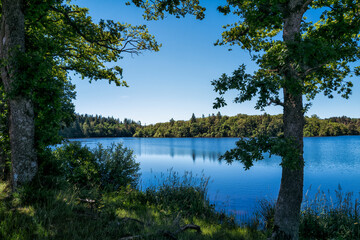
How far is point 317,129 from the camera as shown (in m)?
102

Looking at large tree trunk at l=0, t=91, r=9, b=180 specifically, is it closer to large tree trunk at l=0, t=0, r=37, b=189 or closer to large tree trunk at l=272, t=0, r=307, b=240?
large tree trunk at l=0, t=0, r=37, b=189

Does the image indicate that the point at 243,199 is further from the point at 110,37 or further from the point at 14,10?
the point at 14,10

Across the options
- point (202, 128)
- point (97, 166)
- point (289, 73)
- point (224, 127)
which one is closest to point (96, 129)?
point (202, 128)

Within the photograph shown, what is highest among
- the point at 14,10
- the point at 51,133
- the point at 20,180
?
the point at 14,10

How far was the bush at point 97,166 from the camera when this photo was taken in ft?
25.4

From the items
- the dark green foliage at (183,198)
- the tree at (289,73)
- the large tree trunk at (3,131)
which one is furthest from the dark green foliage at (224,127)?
the large tree trunk at (3,131)

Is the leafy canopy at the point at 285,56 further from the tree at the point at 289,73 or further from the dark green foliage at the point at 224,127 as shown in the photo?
the dark green foliage at the point at 224,127

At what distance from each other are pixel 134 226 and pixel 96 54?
8.45 metres

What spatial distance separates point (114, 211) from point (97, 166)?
4.27 metres

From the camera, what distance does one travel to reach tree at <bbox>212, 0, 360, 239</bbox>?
4.03 m

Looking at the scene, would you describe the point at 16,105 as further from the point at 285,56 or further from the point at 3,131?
the point at 285,56

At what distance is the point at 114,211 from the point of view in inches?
195

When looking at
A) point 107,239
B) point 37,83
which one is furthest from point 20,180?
point 107,239

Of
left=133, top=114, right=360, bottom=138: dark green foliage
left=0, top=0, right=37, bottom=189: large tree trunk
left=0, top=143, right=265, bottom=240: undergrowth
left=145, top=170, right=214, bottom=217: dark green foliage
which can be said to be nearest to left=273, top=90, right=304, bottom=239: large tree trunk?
left=0, top=143, right=265, bottom=240: undergrowth
